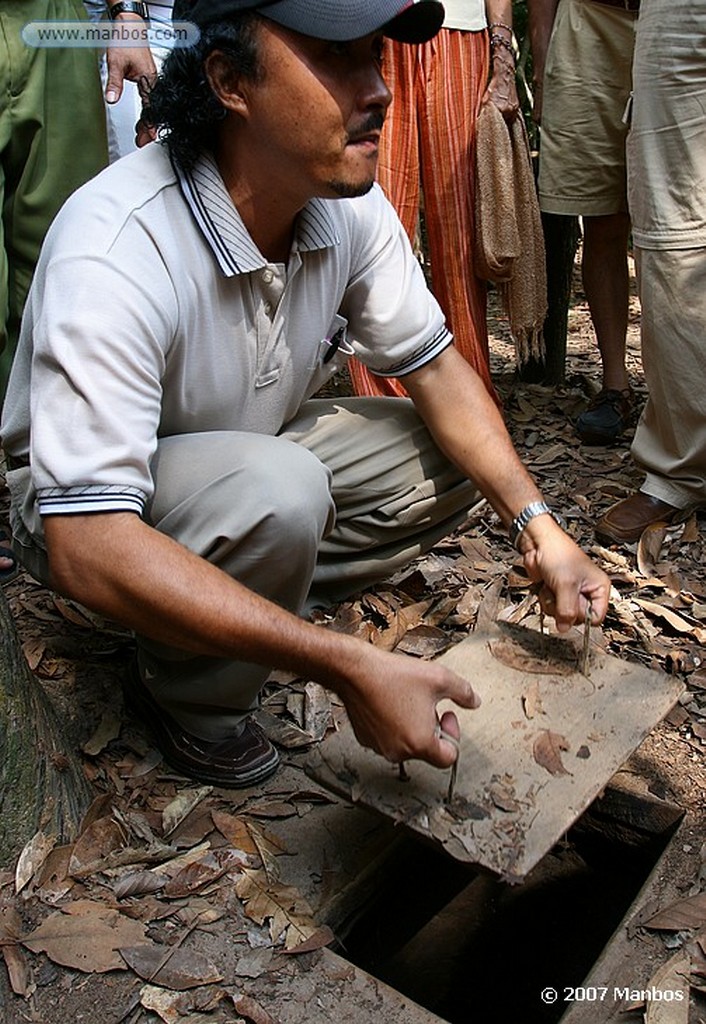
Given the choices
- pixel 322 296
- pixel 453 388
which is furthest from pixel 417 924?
pixel 322 296

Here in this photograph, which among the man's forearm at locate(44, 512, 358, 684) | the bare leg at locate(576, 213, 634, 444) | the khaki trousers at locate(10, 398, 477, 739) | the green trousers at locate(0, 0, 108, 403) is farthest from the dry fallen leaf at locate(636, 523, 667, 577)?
the green trousers at locate(0, 0, 108, 403)

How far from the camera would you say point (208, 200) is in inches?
86.4

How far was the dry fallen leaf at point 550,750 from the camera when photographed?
2129 millimetres

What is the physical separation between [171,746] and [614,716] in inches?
41.1

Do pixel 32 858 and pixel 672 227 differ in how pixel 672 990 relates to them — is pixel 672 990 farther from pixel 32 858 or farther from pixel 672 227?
pixel 672 227

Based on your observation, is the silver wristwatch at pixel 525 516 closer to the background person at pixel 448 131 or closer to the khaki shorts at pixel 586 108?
the background person at pixel 448 131

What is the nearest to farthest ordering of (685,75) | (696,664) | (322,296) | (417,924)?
(322,296) < (417,924) < (696,664) < (685,75)

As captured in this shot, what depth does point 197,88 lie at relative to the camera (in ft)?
7.21

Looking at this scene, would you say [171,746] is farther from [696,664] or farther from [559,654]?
[696,664]

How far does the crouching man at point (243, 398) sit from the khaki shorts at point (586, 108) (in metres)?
1.82

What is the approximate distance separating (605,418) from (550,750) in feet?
8.02

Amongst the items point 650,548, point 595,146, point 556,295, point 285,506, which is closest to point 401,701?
point 285,506

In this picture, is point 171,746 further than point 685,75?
No

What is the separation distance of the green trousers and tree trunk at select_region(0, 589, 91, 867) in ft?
4.41
